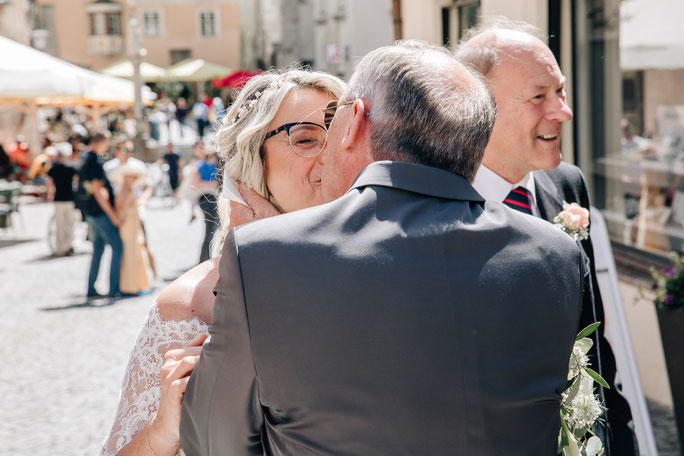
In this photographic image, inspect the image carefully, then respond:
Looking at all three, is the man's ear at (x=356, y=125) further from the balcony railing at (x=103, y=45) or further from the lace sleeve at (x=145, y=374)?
the balcony railing at (x=103, y=45)

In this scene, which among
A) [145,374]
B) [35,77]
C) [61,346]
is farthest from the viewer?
[35,77]

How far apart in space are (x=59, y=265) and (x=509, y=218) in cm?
1181

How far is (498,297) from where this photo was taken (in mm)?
1386

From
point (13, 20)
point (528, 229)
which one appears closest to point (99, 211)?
point (528, 229)

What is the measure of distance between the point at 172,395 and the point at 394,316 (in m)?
0.51

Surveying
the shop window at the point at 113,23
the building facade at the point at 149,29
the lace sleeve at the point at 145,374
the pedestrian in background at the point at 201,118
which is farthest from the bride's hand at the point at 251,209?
the shop window at the point at 113,23

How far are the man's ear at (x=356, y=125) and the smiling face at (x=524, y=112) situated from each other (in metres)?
1.35

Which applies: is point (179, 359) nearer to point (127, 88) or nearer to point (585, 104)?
point (585, 104)

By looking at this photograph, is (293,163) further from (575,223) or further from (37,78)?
(37,78)

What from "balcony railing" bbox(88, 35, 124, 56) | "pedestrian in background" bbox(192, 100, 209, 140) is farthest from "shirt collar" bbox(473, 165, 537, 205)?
"balcony railing" bbox(88, 35, 124, 56)

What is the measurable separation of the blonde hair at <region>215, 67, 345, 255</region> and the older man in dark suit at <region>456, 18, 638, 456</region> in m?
0.71

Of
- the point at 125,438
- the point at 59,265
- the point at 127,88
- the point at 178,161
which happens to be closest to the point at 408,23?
the point at 59,265

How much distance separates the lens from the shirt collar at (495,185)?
2723 millimetres

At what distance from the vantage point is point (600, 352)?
2465mm
